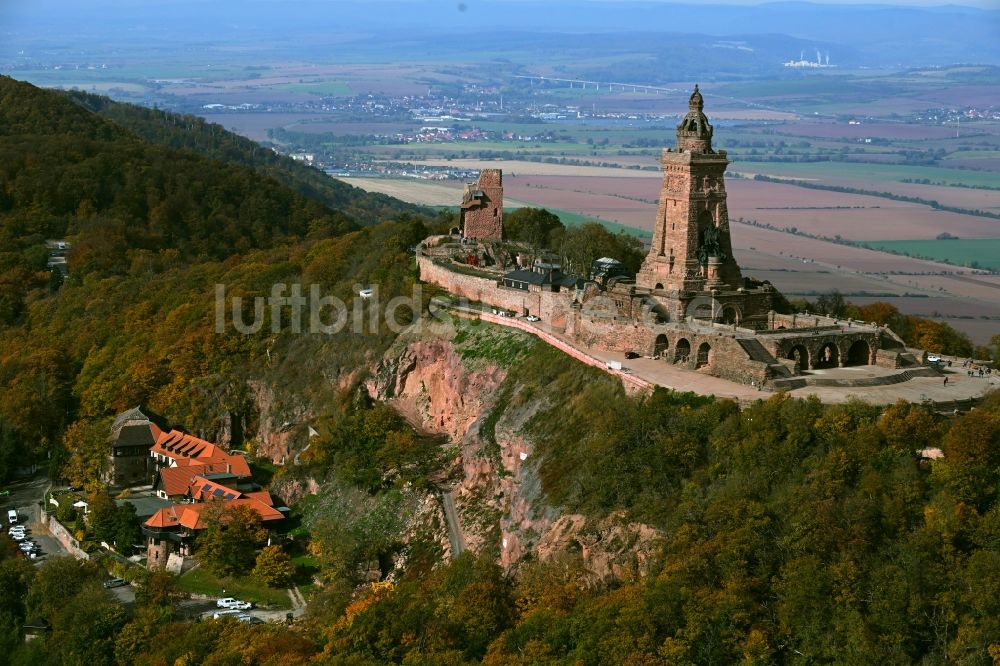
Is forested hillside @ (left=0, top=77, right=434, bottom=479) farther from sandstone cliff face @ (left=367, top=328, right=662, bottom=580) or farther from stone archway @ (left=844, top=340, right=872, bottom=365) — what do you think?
stone archway @ (left=844, top=340, right=872, bottom=365)

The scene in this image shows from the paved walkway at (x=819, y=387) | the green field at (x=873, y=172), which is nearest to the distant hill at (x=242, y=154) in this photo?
the green field at (x=873, y=172)

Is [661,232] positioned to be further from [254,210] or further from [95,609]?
[254,210]

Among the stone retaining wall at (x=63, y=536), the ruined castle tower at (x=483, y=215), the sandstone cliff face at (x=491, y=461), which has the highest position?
the ruined castle tower at (x=483, y=215)

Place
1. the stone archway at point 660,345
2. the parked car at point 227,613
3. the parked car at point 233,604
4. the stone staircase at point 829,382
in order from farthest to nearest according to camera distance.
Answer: the stone archway at point 660,345 → the parked car at point 233,604 → the parked car at point 227,613 → the stone staircase at point 829,382

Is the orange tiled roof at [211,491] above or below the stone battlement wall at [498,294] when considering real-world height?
below

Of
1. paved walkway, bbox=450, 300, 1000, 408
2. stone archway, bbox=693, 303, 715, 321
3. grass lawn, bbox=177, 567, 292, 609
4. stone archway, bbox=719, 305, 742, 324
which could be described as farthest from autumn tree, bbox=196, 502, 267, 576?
stone archway, bbox=719, 305, 742, 324

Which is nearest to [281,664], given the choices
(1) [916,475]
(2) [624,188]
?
(1) [916,475]

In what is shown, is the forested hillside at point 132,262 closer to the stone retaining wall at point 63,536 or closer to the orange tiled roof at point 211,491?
the stone retaining wall at point 63,536
